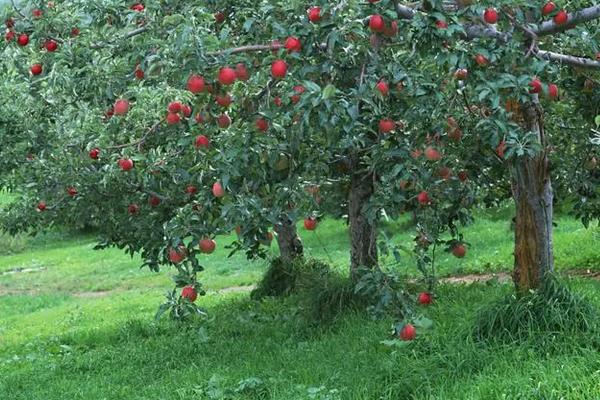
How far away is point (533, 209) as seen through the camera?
5.72m

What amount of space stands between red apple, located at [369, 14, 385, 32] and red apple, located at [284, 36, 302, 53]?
339 millimetres

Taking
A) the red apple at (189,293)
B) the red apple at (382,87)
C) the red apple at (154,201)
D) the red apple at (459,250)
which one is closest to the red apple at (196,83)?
the red apple at (382,87)

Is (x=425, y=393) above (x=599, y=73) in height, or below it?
below

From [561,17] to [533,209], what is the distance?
144 cm

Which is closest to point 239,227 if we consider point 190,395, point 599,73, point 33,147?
point 190,395

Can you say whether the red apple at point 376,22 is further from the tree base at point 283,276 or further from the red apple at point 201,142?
the tree base at point 283,276

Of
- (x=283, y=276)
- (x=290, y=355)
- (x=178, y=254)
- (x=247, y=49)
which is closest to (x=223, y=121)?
(x=247, y=49)

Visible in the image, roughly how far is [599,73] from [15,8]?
3870mm

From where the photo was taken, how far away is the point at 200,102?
4.42m

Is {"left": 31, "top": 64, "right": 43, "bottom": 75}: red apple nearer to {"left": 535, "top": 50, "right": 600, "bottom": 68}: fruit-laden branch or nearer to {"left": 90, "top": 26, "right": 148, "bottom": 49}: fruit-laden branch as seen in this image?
{"left": 90, "top": 26, "right": 148, "bottom": 49}: fruit-laden branch

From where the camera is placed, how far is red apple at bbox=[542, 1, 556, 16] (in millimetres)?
4602

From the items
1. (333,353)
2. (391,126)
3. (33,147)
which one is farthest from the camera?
(33,147)

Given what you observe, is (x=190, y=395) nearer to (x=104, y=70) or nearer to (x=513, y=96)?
(x=104, y=70)

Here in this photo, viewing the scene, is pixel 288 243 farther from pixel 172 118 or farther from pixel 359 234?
pixel 172 118
